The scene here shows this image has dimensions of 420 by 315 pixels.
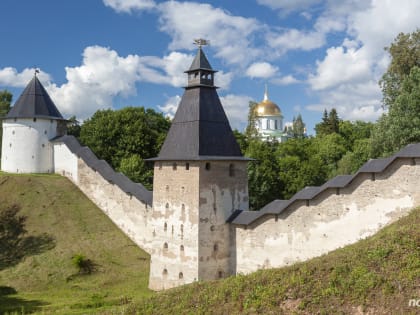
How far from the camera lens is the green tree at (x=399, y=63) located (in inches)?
1121

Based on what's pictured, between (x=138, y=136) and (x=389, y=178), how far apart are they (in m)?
25.1

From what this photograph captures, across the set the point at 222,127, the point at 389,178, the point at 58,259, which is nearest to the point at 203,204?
the point at 222,127

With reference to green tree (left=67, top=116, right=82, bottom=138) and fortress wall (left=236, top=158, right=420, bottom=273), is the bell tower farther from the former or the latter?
green tree (left=67, top=116, right=82, bottom=138)

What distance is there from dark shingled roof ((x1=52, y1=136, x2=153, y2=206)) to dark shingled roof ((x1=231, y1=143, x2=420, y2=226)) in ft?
24.1

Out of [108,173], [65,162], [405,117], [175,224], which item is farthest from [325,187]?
[65,162]

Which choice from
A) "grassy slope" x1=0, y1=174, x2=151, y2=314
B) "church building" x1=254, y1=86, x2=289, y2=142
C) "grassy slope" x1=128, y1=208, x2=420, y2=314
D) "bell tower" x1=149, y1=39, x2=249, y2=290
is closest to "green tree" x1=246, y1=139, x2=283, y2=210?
"grassy slope" x1=0, y1=174, x2=151, y2=314

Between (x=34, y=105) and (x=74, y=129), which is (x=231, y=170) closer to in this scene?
(x=34, y=105)

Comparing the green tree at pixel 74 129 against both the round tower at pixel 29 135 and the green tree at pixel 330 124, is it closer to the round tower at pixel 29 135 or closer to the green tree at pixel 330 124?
the round tower at pixel 29 135

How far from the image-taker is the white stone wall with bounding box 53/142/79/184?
1247 inches

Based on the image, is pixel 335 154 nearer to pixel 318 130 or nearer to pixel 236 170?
pixel 318 130

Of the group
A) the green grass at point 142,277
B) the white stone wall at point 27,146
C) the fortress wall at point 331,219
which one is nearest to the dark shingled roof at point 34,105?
the white stone wall at point 27,146

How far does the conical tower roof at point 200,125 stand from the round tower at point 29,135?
640 inches

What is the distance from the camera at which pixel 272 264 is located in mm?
18547

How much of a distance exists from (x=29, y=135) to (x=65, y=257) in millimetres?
13224
